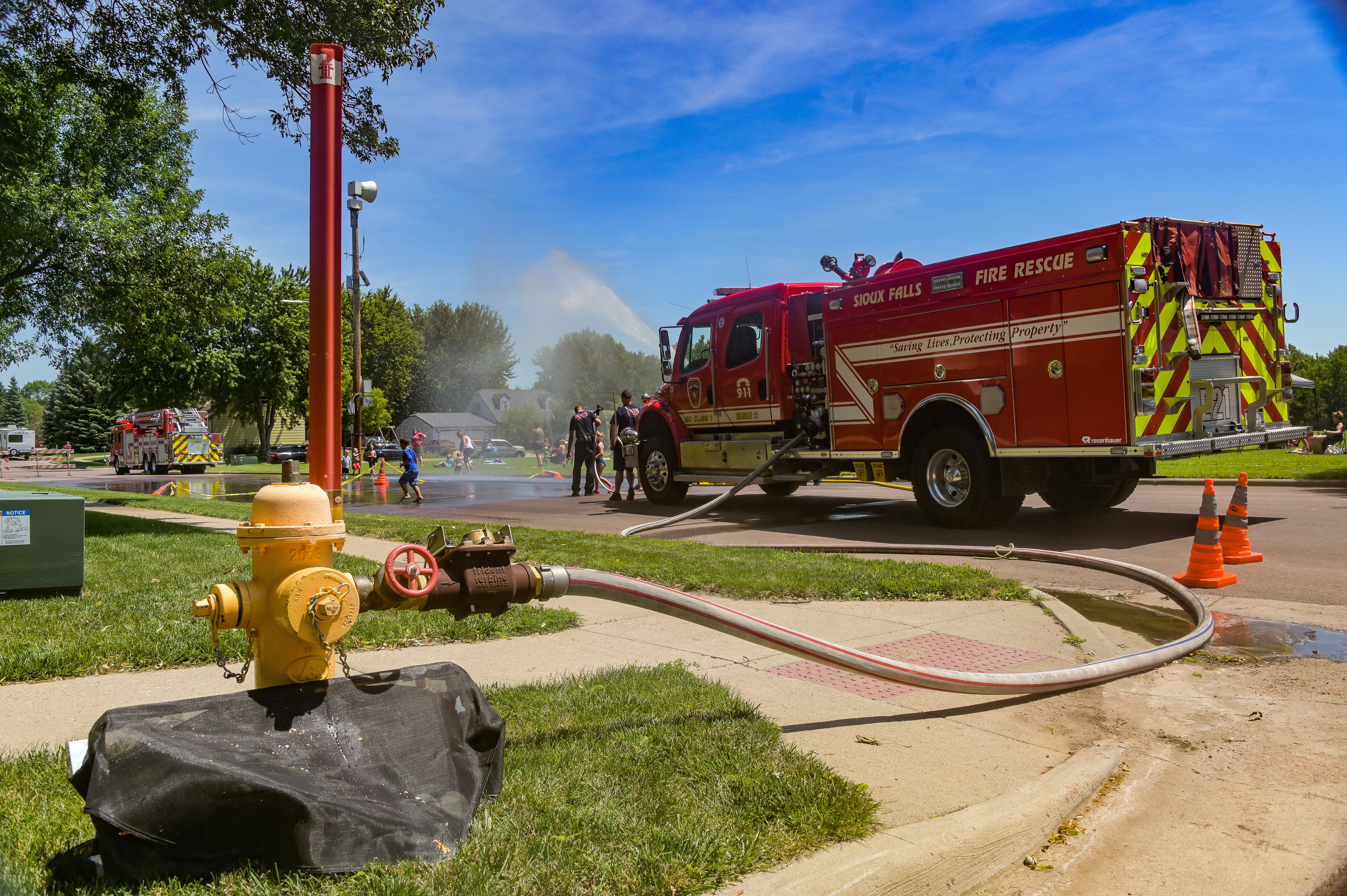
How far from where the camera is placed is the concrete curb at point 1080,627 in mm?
4992

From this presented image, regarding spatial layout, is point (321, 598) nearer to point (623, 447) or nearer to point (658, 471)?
point (658, 471)

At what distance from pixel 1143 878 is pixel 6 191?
12539mm

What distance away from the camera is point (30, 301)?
42.0ft

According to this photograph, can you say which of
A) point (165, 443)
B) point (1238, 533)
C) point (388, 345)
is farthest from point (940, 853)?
point (388, 345)

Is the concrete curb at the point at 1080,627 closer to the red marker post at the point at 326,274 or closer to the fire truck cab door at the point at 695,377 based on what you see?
the red marker post at the point at 326,274

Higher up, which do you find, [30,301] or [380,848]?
[30,301]

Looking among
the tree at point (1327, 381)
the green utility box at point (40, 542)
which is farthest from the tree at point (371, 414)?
the tree at point (1327, 381)

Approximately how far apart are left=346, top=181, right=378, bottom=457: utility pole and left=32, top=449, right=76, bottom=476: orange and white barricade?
75.2 feet

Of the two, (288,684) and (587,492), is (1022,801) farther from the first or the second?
(587,492)

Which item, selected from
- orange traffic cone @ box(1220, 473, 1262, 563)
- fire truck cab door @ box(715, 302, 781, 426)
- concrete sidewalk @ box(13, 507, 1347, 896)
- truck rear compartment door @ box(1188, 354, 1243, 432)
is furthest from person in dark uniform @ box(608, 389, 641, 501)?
concrete sidewalk @ box(13, 507, 1347, 896)

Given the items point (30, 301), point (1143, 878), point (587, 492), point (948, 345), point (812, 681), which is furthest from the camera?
point (587, 492)

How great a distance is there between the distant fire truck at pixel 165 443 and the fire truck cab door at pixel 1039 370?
38.0 metres

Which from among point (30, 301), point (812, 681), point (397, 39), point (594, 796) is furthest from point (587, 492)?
point (594, 796)

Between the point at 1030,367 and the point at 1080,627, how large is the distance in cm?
474
